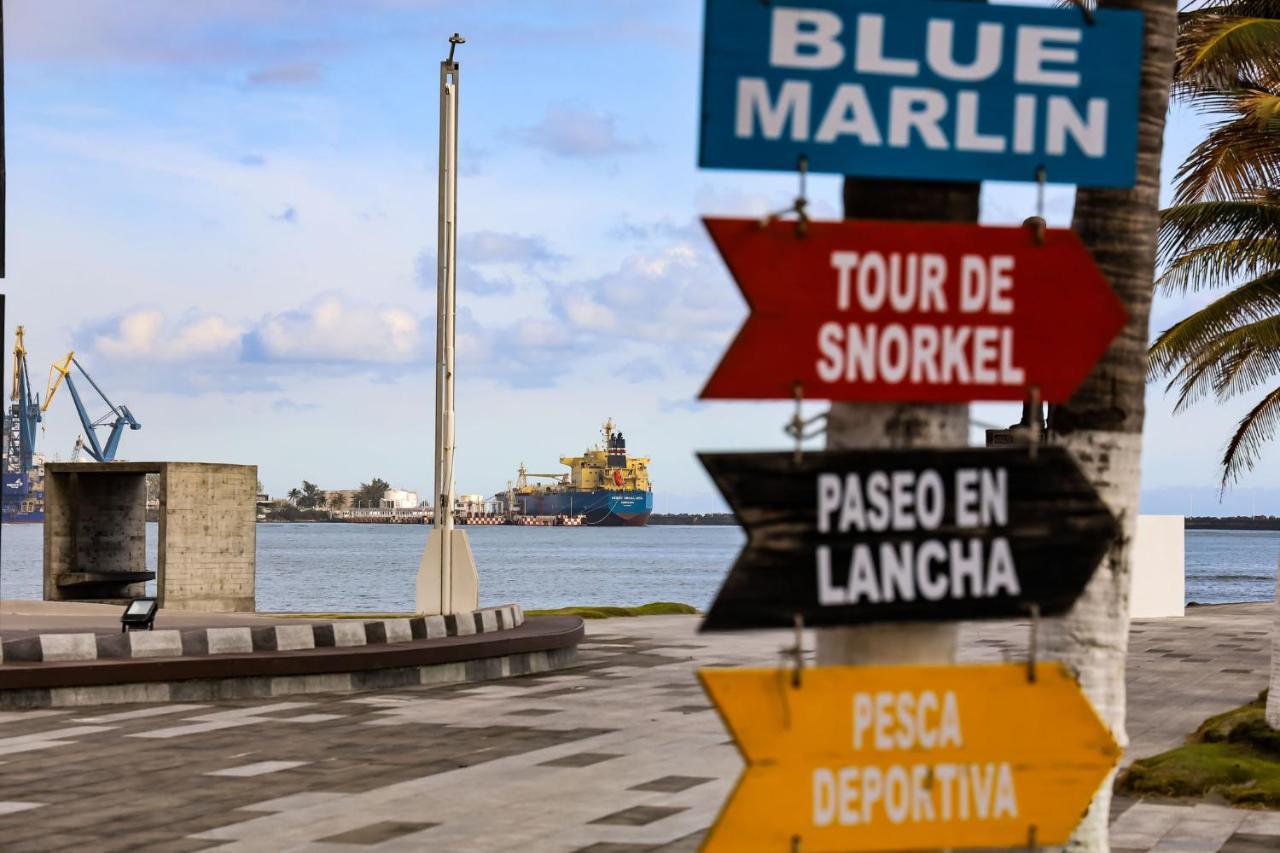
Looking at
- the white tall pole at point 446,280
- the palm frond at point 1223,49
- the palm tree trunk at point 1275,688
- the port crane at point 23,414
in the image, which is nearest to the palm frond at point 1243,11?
the palm frond at point 1223,49

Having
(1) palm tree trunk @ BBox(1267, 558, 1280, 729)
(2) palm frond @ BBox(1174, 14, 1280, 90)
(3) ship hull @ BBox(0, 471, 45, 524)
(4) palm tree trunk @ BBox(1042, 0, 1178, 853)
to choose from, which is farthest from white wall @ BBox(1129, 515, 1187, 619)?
(3) ship hull @ BBox(0, 471, 45, 524)

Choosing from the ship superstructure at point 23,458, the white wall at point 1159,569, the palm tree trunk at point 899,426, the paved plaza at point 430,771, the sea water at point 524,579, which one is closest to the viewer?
the palm tree trunk at point 899,426

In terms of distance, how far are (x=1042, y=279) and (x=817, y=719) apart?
4.08 feet

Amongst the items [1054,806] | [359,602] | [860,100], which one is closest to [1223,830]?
[1054,806]

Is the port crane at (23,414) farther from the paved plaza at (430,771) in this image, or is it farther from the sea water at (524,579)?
the paved plaza at (430,771)

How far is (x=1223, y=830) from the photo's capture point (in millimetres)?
9422

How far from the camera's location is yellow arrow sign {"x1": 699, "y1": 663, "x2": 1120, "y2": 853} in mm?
3939

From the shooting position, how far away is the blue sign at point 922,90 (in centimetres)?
405

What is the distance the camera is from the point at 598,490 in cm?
14388

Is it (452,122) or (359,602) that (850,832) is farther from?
(359,602)

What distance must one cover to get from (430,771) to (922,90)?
837 cm

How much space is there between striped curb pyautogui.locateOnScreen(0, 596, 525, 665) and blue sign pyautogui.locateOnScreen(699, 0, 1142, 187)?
13.3 metres

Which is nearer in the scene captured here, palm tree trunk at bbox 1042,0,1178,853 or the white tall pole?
palm tree trunk at bbox 1042,0,1178,853

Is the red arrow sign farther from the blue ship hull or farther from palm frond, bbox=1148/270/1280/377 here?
the blue ship hull
